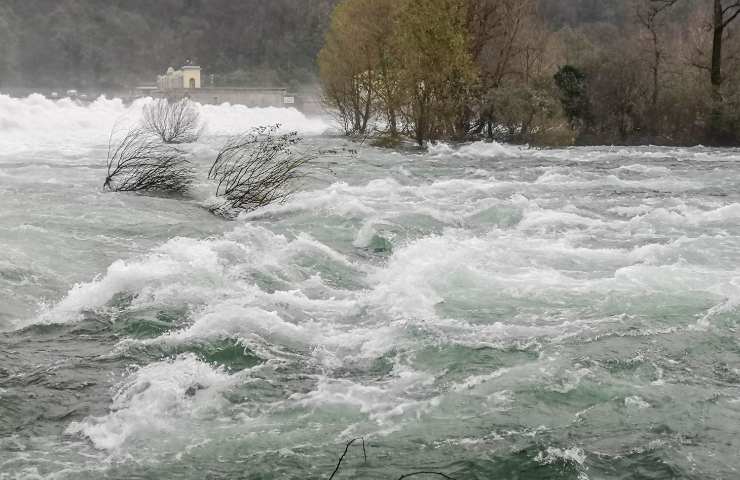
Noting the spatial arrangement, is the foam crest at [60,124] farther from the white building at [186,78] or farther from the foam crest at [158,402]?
the white building at [186,78]

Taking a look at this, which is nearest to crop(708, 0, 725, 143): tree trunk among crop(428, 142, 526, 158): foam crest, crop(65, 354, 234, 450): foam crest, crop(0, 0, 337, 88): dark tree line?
crop(428, 142, 526, 158): foam crest

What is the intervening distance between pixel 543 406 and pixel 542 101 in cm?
2420

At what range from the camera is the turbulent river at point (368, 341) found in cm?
537

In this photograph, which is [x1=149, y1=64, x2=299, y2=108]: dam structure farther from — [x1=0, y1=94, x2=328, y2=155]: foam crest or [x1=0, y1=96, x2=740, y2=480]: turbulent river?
[x1=0, y1=96, x2=740, y2=480]: turbulent river

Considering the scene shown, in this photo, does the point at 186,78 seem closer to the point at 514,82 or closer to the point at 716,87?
the point at 514,82

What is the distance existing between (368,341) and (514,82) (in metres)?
24.9

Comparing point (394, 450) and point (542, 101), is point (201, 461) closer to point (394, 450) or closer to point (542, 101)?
point (394, 450)

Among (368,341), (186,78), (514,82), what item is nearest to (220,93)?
(186,78)

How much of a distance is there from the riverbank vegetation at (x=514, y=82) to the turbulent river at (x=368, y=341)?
14.7 meters

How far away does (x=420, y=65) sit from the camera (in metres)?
28.3

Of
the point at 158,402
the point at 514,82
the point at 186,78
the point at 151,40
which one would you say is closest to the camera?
the point at 158,402

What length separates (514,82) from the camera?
30.9 meters

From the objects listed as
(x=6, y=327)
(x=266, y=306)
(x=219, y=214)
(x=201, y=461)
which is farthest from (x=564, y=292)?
(x=219, y=214)

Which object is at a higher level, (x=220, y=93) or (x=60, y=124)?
(x=220, y=93)
